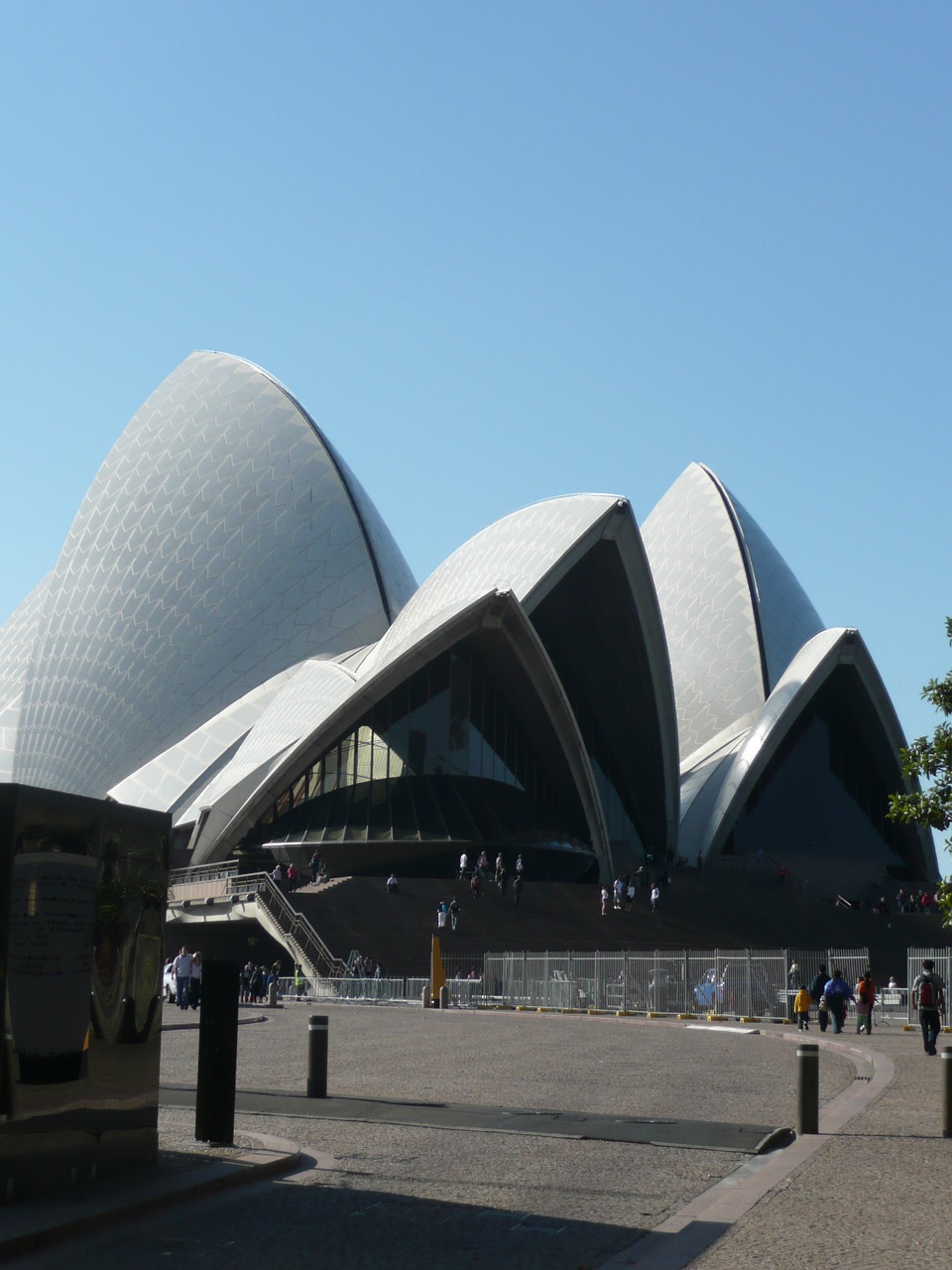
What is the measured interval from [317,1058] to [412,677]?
111 feet

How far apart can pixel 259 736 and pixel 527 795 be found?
815 centimetres

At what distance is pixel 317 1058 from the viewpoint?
1156 centimetres

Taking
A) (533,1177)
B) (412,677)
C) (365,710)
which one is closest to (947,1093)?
(533,1177)

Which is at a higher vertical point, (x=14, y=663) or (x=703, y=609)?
(x=703, y=609)

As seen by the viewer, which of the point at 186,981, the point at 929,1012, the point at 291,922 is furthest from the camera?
the point at 291,922

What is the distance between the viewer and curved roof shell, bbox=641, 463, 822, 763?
55.2m

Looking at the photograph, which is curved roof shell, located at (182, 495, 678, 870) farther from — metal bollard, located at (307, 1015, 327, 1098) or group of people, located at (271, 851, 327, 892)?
metal bollard, located at (307, 1015, 327, 1098)

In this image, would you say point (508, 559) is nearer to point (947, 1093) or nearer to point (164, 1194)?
point (947, 1093)

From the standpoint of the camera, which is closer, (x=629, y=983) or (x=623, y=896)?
(x=629, y=983)

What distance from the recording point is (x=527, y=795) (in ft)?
152

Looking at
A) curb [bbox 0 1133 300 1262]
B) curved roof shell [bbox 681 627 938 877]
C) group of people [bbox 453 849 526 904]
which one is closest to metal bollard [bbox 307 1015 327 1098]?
curb [bbox 0 1133 300 1262]

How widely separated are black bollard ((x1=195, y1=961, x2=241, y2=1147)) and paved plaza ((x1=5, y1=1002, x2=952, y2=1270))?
20 centimetres

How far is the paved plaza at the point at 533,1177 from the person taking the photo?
621 centimetres

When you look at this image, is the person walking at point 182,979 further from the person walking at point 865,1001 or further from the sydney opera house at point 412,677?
the sydney opera house at point 412,677
